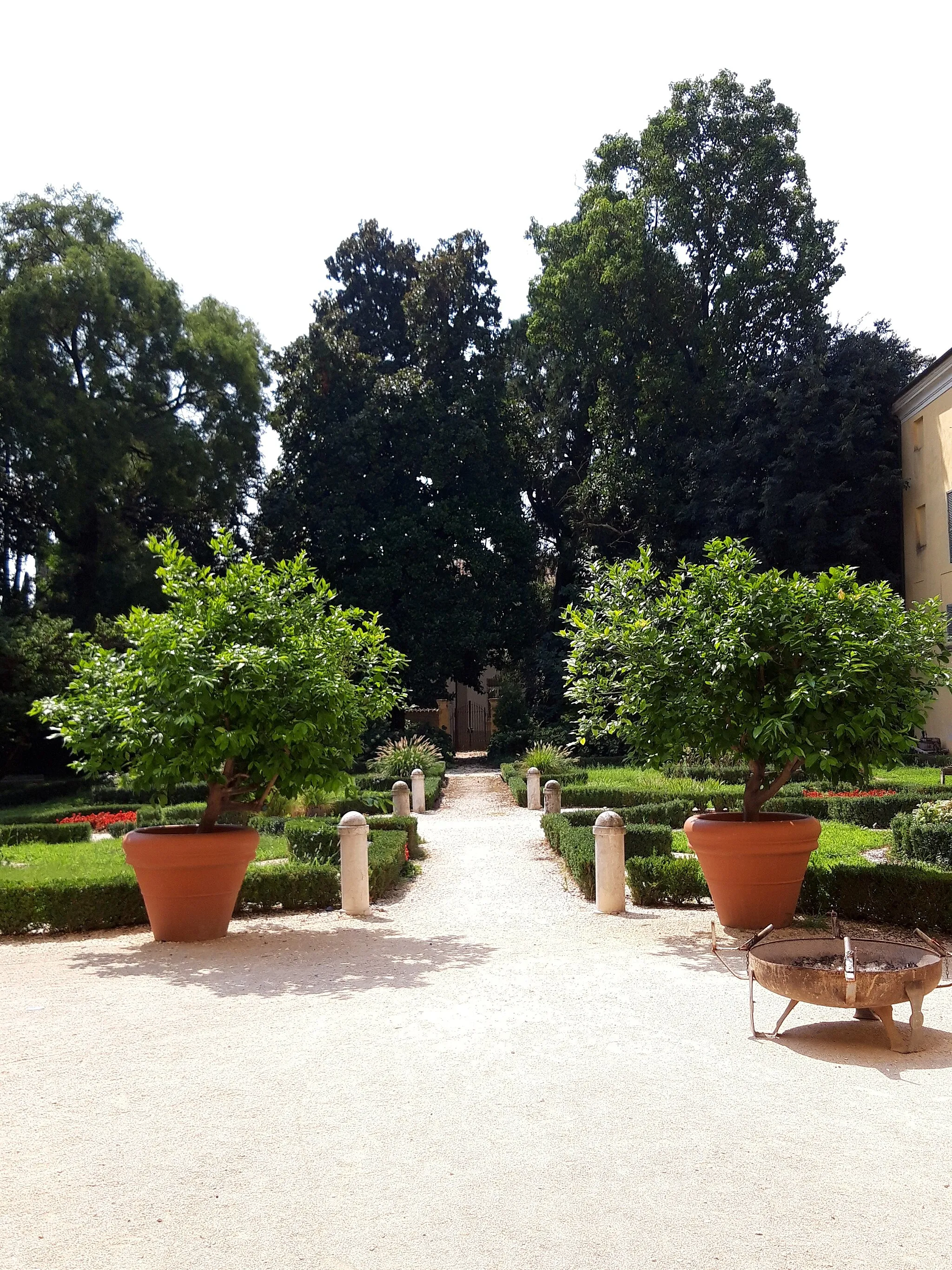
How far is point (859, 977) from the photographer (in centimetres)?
514

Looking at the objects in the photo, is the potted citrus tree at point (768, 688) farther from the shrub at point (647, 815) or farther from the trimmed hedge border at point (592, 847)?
the shrub at point (647, 815)

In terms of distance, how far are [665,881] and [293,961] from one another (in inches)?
150

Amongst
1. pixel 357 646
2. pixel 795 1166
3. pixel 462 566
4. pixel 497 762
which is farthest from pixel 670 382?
pixel 795 1166

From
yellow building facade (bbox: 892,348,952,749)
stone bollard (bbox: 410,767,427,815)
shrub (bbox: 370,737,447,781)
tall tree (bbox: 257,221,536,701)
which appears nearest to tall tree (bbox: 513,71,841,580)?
tall tree (bbox: 257,221,536,701)

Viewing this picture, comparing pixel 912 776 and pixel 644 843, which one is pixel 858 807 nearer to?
pixel 644 843

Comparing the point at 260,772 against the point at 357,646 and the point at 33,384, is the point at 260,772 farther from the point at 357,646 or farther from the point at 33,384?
the point at 33,384

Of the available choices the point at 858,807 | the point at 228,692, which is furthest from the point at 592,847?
the point at 858,807

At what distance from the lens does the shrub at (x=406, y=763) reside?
22422 mm

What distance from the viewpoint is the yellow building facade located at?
82.5 ft

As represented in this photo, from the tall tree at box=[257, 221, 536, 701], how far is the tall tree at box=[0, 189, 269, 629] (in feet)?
6.94

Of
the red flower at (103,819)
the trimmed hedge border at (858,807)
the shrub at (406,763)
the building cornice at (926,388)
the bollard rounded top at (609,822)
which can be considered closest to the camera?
the bollard rounded top at (609,822)

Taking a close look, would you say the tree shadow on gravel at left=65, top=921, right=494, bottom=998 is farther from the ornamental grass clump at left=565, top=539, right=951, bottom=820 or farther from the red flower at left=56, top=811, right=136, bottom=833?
the red flower at left=56, top=811, right=136, bottom=833

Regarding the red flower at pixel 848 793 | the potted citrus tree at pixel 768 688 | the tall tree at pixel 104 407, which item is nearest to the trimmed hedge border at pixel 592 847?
the potted citrus tree at pixel 768 688

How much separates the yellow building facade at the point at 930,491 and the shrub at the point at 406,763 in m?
12.6
